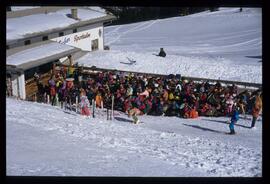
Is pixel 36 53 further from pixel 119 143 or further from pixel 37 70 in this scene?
pixel 119 143

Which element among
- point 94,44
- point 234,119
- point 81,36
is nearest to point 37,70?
point 234,119

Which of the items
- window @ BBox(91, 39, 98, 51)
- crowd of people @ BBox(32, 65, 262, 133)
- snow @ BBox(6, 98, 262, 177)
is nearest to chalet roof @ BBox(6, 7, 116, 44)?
crowd of people @ BBox(32, 65, 262, 133)

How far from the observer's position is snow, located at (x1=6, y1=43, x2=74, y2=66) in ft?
33.3

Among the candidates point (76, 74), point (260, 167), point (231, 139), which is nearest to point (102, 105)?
point (76, 74)

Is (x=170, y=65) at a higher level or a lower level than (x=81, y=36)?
lower

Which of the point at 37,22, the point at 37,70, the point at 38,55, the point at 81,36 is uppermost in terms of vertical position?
the point at 37,22

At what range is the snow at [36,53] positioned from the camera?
10148 millimetres

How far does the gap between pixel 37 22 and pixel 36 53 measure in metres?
1.31

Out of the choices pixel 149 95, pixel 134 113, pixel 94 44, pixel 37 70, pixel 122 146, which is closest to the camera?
pixel 122 146

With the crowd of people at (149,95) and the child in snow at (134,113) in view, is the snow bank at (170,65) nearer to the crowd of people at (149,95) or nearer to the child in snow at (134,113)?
the crowd of people at (149,95)

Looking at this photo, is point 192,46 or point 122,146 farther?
point 192,46

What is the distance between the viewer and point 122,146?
8.46 m

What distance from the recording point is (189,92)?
10617 millimetres
